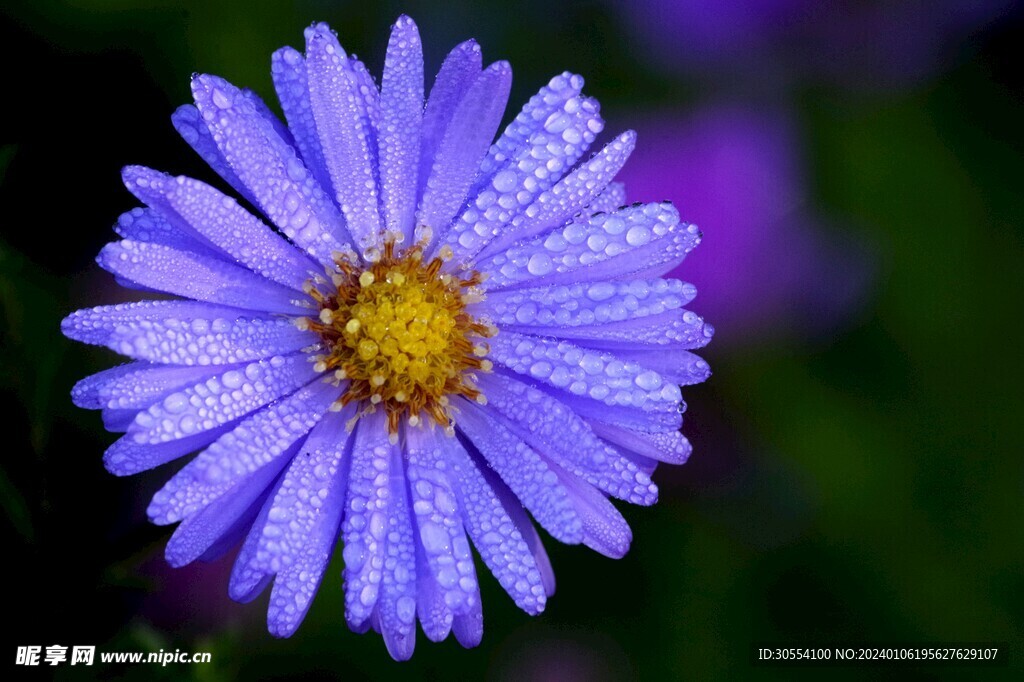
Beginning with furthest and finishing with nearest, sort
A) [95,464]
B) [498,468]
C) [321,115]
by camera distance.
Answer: [95,464], [498,468], [321,115]

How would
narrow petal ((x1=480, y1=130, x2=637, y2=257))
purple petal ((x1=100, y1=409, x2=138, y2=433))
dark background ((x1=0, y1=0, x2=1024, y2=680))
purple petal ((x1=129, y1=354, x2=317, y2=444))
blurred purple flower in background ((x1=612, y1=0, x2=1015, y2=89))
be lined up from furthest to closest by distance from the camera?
blurred purple flower in background ((x1=612, y1=0, x2=1015, y2=89)) < dark background ((x1=0, y1=0, x2=1024, y2=680)) < narrow petal ((x1=480, y1=130, x2=637, y2=257)) < purple petal ((x1=100, y1=409, x2=138, y2=433)) < purple petal ((x1=129, y1=354, x2=317, y2=444))

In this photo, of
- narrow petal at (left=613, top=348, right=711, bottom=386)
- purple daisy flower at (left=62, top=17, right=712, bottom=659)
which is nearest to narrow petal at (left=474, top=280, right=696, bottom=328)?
purple daisy flower at (left=62, top=17, right=712, bottom=659)

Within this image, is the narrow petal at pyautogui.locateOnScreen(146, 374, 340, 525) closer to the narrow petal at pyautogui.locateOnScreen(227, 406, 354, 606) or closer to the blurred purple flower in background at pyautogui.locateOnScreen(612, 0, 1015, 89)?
the narrow petal at pyautogui.locateOnScreen(227, 406, 354, 606)

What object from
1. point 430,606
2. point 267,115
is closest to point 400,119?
point 267,115

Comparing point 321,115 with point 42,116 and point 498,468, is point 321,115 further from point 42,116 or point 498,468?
point 42,116

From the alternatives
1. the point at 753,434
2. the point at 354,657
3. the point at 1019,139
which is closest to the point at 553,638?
the point at 354,657
